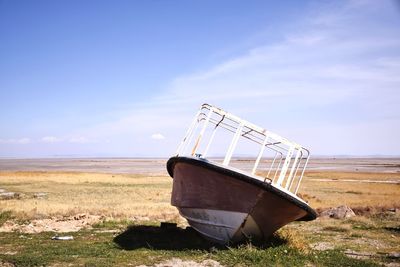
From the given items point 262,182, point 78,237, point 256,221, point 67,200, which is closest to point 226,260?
point 256,221

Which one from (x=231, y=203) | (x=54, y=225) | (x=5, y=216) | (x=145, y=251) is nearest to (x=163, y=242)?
(x=145, y=251)

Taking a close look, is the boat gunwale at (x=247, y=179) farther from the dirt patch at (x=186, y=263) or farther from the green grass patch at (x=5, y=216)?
the green grass patch at (x=5, y=216)

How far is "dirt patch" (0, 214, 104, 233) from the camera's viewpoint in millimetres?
12711

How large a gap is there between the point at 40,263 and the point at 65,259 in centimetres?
55

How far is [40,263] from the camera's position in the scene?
28.1 ft

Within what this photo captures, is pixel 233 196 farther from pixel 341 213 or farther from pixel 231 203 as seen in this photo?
pixel 341 213

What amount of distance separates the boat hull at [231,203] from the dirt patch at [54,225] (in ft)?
15.9

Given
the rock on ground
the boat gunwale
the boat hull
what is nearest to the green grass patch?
the boat hull

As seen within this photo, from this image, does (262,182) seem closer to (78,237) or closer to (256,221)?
(256,221)

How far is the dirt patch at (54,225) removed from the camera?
1271 centimetres

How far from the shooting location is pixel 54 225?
13523 millimetres

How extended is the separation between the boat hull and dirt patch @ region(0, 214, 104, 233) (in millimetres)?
4854

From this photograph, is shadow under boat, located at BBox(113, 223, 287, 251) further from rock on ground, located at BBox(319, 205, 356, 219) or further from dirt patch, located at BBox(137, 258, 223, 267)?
rock on ground, located at BBox(319, 205, 356, 219)

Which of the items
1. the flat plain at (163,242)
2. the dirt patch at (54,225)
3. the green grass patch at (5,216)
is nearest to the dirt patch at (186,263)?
the flat plain at (163,242)
